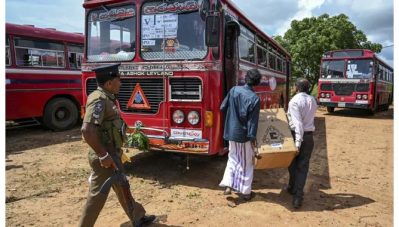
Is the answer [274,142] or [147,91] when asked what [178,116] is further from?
[274,142]

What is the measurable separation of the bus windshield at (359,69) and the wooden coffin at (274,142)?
12169 mm

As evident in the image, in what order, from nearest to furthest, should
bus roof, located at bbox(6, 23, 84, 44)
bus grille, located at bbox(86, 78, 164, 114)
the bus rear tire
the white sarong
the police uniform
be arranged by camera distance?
the police uniform
the white sarong
bus grille, located at bbox(86, 78, 164, 114)
bus roof, located at bbox(6, 23, 84, 44)
the bus rear tire

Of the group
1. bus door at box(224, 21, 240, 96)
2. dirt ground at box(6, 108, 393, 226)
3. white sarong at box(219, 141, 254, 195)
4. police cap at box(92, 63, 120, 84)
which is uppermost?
bus door at box(224, 21, 240, 96)

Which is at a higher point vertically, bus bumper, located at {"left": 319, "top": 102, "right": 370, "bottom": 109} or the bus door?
the bus door

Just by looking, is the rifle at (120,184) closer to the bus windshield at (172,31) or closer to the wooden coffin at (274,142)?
the wooden coffin at (274,142)

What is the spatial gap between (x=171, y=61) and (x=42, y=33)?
598 centimetres

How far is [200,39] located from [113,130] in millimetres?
2407

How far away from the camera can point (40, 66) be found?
9531 millimetres

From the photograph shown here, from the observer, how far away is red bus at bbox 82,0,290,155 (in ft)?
16.9

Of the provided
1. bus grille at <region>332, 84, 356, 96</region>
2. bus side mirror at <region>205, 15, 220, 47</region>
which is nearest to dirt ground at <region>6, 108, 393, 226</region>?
bus side mirror at <region>205, 15, 220, 47</region>

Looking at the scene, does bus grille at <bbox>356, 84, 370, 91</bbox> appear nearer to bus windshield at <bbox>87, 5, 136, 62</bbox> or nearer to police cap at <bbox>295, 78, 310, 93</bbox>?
police cap at <bbox>295, 78, 310, 93</bbox>

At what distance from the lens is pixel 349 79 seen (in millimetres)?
15602

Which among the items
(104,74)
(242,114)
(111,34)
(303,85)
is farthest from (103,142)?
(111,34)

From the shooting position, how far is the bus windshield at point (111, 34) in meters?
5.64
